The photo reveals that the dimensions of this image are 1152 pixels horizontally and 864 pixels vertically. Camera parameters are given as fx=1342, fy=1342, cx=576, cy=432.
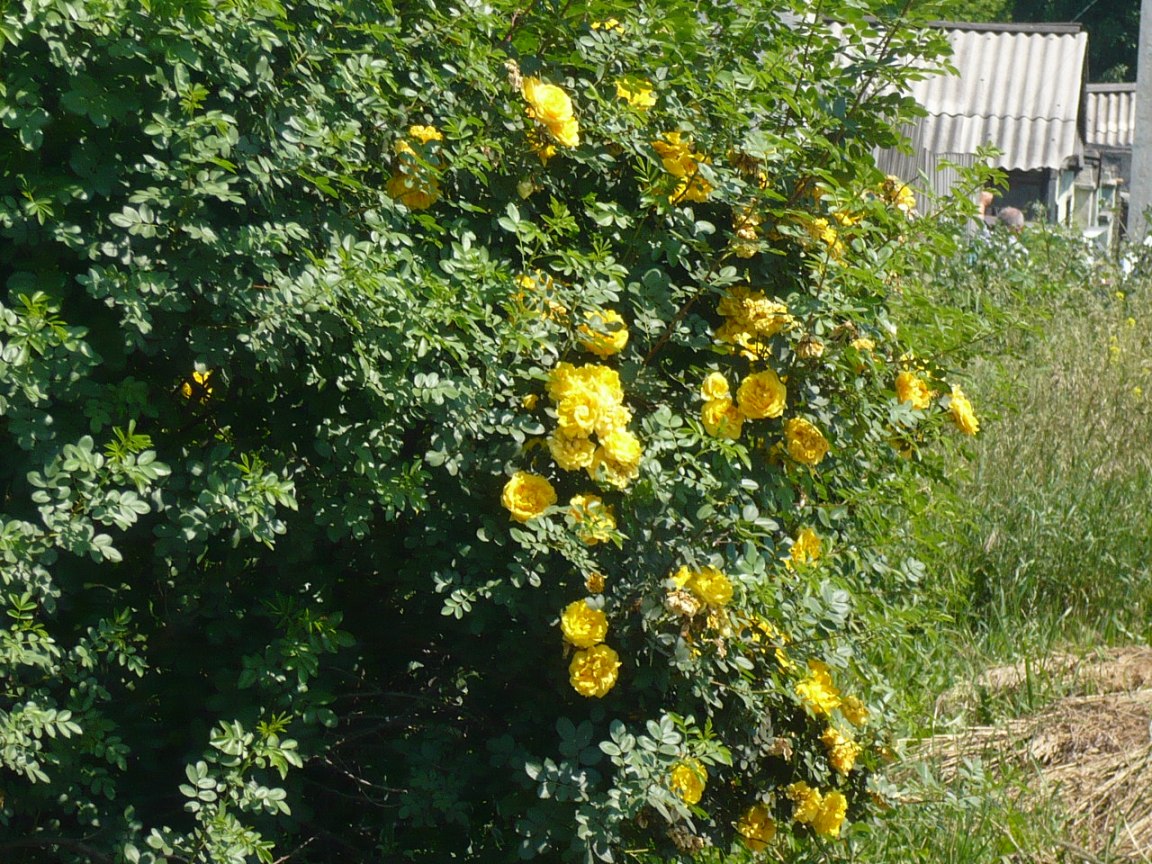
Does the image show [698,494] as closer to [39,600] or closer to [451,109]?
[451,109]

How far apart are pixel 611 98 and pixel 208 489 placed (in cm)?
106

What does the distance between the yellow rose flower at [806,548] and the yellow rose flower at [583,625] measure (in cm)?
54

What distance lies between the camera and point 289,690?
7.15 feet

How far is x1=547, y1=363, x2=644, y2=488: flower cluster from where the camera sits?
2.10 metres

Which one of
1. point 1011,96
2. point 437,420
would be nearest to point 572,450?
point 437,420

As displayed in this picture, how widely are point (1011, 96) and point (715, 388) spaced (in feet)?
50.3

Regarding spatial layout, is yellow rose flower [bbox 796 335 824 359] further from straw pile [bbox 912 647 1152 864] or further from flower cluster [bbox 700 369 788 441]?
straw pile [bbox 912 647 1152 864]

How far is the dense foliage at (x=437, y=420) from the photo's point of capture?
1.93 m

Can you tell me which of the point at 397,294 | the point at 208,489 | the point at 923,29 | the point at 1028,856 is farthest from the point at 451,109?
the point at 1028,856

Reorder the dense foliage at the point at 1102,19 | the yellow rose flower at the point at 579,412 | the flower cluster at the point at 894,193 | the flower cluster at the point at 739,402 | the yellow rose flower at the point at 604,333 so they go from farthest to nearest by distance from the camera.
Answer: the dense foliage at the point at 1102,19 → the flower cluster at the point at 894,193 → the flower cluster at the point at 739,402 → the yellow rose flower at the point at 604,333 → the yellow rose flower at the point at 579,412

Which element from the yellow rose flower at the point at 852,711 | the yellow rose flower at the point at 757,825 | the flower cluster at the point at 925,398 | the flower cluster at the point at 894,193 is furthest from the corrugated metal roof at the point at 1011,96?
the yellow rose flower at the point at 757,825

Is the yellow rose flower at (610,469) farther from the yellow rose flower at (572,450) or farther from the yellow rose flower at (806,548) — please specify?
the yellow rose flower at (806,548)

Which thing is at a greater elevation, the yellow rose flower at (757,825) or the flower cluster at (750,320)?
the flower cluster at (750,320)

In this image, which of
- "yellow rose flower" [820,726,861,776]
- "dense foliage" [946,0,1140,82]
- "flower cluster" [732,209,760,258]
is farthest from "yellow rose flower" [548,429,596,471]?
"dense foliage" [946,0,1140,82]
